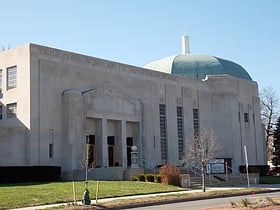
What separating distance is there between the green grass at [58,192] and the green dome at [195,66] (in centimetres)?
2615

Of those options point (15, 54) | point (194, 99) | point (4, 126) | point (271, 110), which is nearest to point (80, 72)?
point (15, 54)

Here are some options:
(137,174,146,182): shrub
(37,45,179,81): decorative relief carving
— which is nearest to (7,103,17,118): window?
(37,45,179,81): decorative relief carving

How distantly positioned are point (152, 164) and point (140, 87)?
291 inches

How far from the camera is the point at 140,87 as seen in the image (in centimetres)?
4712

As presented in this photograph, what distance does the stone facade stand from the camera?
124ft

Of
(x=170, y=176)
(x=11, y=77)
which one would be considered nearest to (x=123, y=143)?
(x=170, y=176)

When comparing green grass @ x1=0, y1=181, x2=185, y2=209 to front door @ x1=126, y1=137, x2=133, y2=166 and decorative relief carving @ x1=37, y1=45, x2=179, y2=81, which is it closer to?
front door @ x1=126, y1=137, x2=133, y2=166

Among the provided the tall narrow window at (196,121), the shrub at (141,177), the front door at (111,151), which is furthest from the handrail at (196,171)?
the shrub at (141,177)

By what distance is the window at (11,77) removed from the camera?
39312mm

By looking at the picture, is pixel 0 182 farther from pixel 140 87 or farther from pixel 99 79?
pixel 140 87

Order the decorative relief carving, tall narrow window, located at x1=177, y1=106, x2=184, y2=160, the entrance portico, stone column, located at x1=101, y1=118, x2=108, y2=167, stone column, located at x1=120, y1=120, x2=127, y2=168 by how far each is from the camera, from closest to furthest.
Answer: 1. the entrance portico
2. the decorative relief carving
3. stone column, located at x1=101, y1=118, x2=108, y2=167
4. stone column, located at x1=120, y1=120, x2=127, y2=168
5. tall narrow window, located at x1=177, y1=106, x2=184, y2=160

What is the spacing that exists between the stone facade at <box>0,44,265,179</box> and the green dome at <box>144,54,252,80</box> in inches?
102

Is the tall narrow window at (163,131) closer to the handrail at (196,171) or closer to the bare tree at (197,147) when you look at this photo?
the bare tree at (197,147)

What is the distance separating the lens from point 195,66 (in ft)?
190
